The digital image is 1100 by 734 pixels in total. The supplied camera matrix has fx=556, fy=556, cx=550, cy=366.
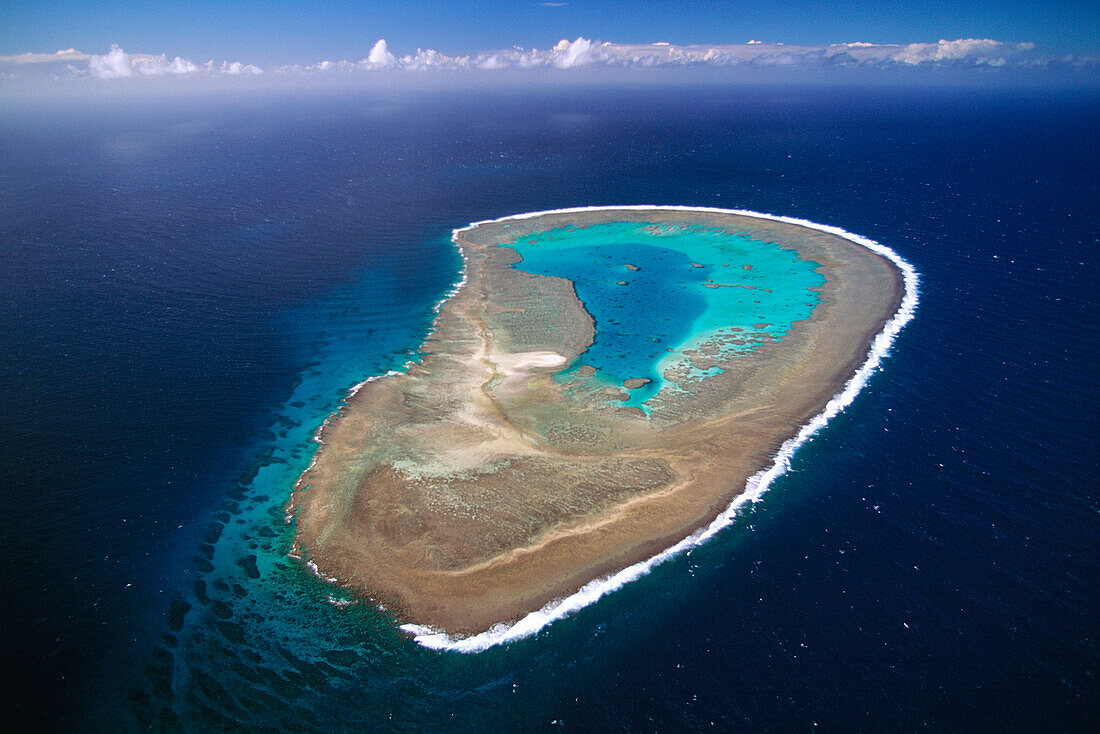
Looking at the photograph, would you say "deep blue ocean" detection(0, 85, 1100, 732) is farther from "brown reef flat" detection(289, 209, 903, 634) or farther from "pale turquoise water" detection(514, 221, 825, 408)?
"pale turquoise water" detection(514, 221, 825, 408)

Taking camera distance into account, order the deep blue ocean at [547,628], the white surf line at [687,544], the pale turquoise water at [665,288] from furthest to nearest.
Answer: the pale turquoise water at [665,288], the white surf line at [687,544], the deep blue ocean at [547,628]

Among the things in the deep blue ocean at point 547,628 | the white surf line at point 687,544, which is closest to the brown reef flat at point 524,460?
the white surf line at point 687,544

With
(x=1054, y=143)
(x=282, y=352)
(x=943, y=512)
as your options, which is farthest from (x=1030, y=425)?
(x=1054, y=143)

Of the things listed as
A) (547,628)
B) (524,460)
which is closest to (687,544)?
(547,628)

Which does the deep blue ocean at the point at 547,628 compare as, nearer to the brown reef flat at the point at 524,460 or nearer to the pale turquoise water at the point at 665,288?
the brown reef flat at the point at 524,460

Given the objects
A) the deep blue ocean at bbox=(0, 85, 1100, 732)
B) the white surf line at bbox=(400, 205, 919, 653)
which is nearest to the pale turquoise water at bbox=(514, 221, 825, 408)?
the white surf line at bbox=(400, 205, 919, 653)
